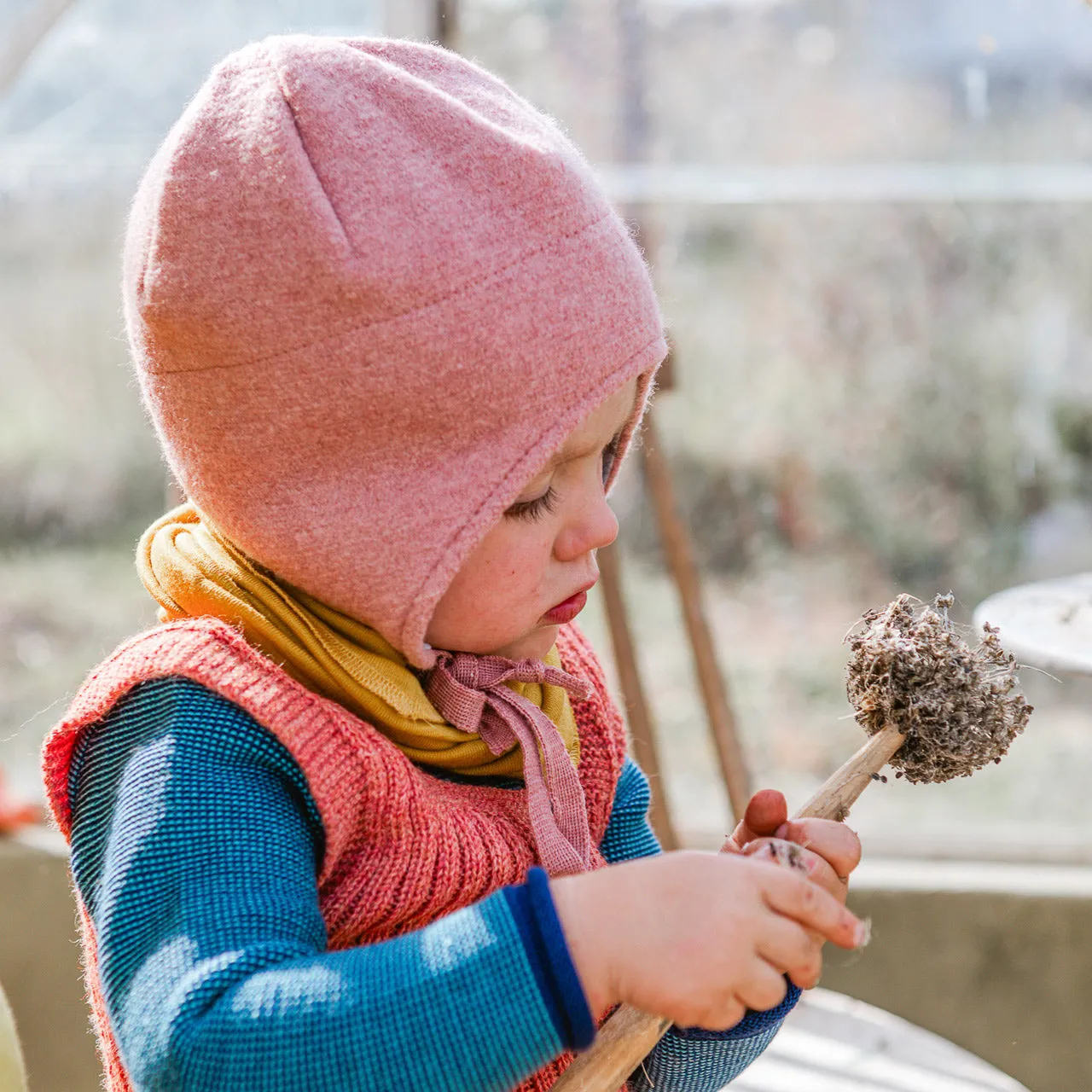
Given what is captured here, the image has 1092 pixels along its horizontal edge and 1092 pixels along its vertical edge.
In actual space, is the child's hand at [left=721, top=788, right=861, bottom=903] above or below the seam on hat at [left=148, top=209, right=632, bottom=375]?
below

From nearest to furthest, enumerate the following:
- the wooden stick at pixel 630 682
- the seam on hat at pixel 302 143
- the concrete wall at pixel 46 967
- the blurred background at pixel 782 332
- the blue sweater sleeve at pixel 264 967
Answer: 1. the blue sweater sleeve at pixel 264 967
2. the seam on hat at pixel 302 143
3. the wooden stick at pixel 630 682
4. the concrete wall at pixel 46 967
5. the blurred background at pixel 782 332

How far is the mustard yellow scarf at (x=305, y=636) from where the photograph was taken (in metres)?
0.77

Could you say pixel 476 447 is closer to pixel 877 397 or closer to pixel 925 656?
pixel 925 656

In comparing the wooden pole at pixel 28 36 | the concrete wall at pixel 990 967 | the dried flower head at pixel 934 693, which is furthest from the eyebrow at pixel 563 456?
the wooden pole at pixel 28 36

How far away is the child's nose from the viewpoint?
0.80m

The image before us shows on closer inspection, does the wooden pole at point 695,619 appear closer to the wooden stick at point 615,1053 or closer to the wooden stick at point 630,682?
the wooden stick at point 630,682

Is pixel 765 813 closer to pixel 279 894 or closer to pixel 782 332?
pixel 279 894

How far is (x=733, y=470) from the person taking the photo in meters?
2.34

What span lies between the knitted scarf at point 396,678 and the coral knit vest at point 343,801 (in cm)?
2

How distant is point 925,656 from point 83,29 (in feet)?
6.14

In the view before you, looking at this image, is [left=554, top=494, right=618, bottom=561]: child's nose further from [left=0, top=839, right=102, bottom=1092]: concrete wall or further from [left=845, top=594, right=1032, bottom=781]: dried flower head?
[left=0, top=839, right=102, bottom=1092]: concrete wall

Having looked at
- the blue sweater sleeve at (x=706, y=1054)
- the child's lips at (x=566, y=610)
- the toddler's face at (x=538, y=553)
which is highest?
the toddler's face at (x=538, y=553)

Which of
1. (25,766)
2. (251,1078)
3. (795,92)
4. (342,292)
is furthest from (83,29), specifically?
(251,1078)

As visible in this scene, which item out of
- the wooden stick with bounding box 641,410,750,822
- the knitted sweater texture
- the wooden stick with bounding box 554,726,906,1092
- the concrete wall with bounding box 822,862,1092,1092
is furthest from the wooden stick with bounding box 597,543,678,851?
the wooden stick with bounding box 554,726,906,1092
